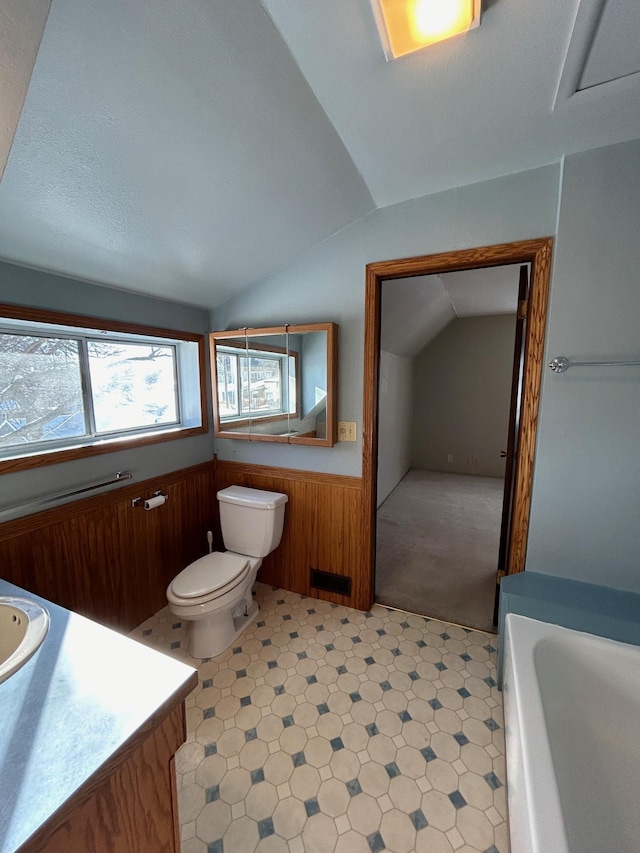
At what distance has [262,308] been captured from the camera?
2109 millimetres

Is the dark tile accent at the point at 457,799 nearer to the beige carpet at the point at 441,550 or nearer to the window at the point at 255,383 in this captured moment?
the beige carpet at the point at 441,550

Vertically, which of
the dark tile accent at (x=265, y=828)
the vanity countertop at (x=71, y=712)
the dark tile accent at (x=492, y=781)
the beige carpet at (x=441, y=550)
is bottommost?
the dark tile accent at (x=265, y=828)

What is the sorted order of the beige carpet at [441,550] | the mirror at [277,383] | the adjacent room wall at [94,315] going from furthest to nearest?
the beige carpet at [441,550], the mirror at [277,383], the adjacent room wall at [94,315]

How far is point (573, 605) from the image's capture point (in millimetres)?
1391

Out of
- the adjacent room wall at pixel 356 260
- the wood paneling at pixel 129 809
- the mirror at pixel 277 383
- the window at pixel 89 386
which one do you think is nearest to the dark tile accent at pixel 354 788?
the wood paneling at pixel 129 809

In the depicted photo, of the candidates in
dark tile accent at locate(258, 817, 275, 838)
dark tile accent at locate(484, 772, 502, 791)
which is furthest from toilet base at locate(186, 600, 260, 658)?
dark tile accent at locate(484, 772, 502, 791)

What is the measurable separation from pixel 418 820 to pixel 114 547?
167 cm

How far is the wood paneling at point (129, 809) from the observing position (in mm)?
578

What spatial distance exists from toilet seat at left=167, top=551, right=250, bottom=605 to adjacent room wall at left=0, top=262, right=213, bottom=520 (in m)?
0.59

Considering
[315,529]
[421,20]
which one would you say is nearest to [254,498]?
[315,529]

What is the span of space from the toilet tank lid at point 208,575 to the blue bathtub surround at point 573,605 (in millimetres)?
1300

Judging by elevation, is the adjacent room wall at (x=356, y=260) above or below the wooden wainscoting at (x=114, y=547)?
above

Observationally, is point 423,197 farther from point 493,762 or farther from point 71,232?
point 493,762

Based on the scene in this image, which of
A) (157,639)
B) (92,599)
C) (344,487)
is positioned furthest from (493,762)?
(92,599)
